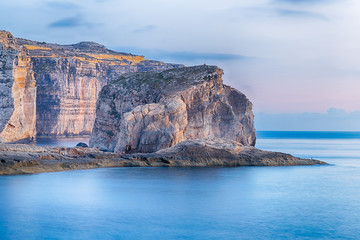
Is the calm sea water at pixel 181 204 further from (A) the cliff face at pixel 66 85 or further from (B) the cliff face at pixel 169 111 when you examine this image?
(A) the cliff face at pixel 66 85

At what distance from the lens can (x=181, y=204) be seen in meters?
32.8

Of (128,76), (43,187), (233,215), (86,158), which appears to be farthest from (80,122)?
(233,215)

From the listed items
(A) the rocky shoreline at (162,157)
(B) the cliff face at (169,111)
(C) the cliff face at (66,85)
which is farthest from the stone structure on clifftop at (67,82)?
(A) the rocky shoreline at (162,157)

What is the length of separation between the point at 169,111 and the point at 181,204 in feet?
69.1

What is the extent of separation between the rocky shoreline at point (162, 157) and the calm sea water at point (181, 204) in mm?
737

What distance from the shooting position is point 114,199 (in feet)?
112

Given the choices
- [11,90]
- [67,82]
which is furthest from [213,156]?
[67,82]

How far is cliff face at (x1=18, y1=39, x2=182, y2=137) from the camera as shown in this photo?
417ft

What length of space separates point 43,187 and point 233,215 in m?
14.1

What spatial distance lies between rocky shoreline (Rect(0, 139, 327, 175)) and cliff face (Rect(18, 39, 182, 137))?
80664 mm

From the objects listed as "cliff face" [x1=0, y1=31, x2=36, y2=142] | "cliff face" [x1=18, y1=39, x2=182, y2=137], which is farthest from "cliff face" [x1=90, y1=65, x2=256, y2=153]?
"cliff face" [x1=18, y1=39, x2=182, y2=137]

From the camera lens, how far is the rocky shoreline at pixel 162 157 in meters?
42.6

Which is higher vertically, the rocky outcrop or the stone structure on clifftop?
the stone structure on clifftop

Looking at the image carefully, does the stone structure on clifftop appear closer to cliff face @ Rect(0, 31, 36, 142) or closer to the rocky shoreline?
cliff face @ Rect(0, 31, 36, 142)
